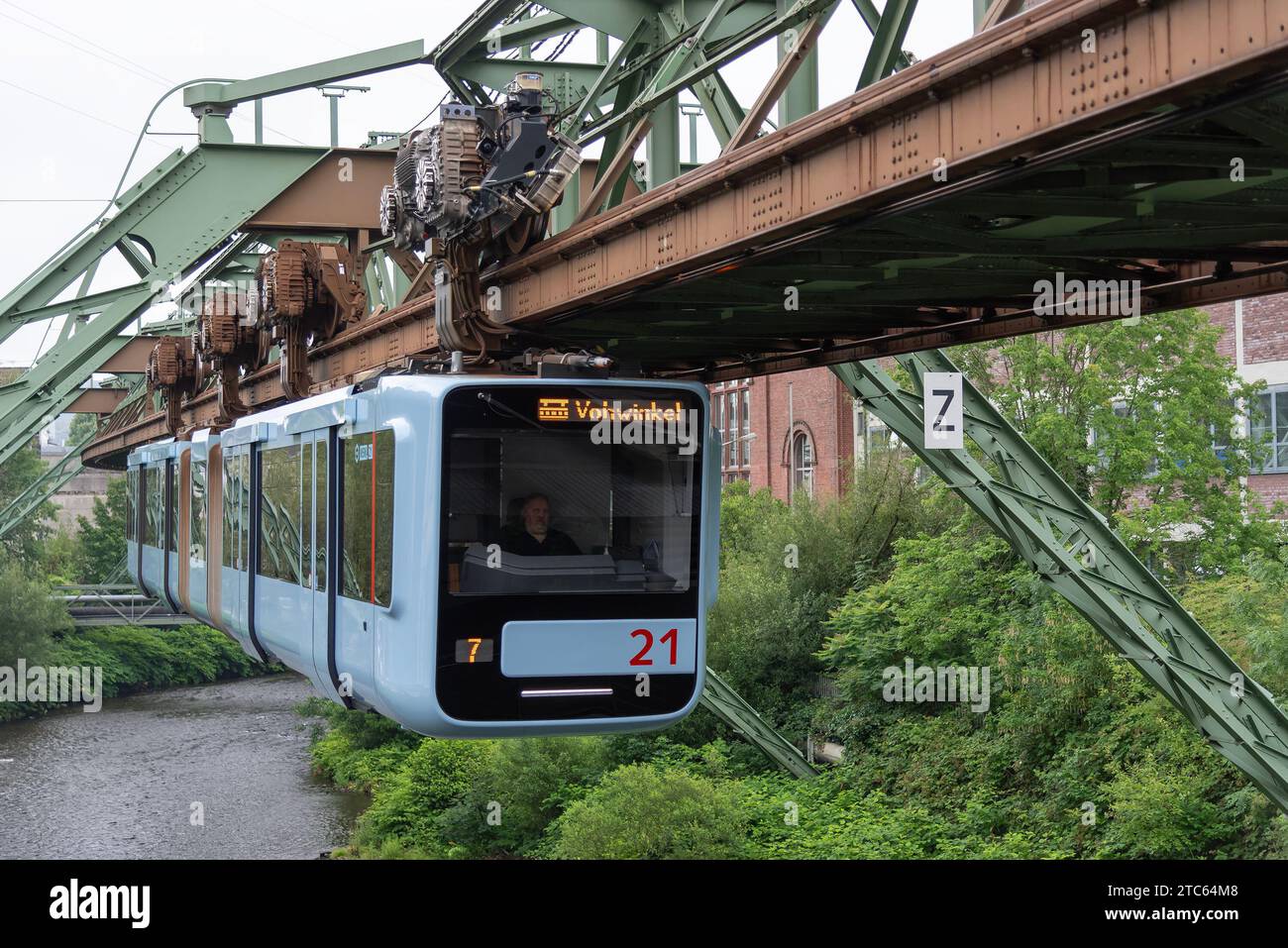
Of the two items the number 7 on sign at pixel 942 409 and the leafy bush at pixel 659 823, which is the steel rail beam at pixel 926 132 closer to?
the number 7 on sign at pixel 942 409

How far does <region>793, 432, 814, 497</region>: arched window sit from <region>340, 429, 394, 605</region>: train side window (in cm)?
3028

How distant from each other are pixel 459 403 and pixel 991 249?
3.16 metres

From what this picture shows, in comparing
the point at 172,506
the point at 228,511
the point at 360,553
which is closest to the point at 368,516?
the point at 360,553

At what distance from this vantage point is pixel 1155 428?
22781 mm

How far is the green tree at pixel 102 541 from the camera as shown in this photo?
7275 centimetres

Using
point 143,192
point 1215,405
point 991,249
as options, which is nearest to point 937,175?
point 991,249

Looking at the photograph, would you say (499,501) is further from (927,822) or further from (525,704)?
(927,822)

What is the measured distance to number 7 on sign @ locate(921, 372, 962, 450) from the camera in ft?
48.1

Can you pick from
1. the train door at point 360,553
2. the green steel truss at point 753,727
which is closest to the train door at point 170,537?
the green steel truss at point 753,727

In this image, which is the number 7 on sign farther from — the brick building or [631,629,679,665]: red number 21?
the brick building

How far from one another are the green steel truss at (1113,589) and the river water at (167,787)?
20.0 meters

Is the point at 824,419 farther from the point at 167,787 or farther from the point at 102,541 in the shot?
the point at 102,541

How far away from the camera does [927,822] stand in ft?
70.8

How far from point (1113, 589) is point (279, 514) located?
7.91 metres
